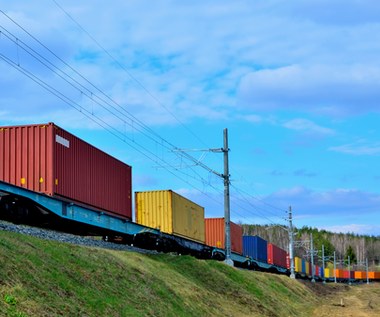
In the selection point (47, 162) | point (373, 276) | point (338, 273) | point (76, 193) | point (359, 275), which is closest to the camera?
point (47, 162)

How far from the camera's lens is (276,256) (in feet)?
242

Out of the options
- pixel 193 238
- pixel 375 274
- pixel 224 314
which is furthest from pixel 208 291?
pixel 375 274

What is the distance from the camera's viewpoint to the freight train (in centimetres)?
2034

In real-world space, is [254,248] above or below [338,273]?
above

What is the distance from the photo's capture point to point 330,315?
32781 millimetres

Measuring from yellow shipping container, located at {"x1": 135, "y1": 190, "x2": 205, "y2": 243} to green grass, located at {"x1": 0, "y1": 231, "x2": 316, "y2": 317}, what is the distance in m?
5.94

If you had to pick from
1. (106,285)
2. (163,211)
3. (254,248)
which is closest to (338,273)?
(254,248)

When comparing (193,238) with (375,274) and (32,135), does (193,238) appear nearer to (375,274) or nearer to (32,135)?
(32,135)

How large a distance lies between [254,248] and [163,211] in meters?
27.1

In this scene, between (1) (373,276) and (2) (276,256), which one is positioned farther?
(1) (373,276)

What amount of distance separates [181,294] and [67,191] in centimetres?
561

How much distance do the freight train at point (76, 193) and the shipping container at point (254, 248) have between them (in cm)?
2254

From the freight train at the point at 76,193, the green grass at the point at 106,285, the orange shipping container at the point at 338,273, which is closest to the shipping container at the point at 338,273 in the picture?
the orange shipping container at the point at 338,273

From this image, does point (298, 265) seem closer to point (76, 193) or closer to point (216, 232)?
point (216, 232)
